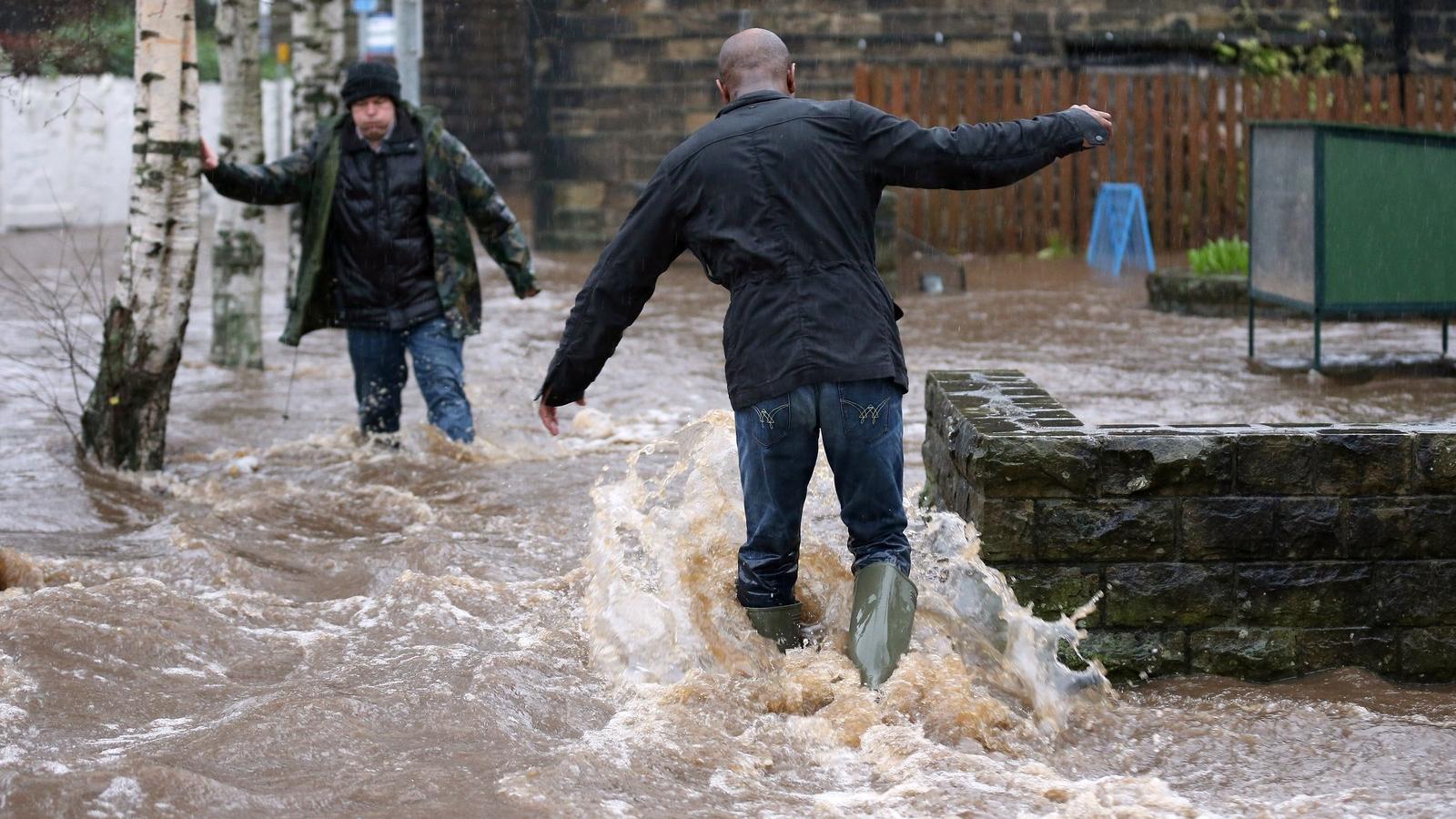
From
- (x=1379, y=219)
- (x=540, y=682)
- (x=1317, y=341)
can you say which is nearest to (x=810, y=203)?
(x=540, y=682)

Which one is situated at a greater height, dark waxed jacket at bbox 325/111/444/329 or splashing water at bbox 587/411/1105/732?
dark waxed jacket at bbox 325/111/444/329

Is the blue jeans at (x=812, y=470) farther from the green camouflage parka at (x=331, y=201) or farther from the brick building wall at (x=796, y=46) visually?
the brick building wall at (x=796, y=46)

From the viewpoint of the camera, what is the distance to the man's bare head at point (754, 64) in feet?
14.8

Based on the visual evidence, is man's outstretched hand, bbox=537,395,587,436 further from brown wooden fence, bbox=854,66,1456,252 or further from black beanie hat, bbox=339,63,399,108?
brown wooden fence, bbox=854,66,1456,252

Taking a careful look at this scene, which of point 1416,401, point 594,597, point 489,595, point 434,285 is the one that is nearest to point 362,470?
point 434,285

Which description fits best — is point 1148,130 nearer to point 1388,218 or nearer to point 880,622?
point 1388,218

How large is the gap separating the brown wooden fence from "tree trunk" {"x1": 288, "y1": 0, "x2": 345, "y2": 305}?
8.05 meters

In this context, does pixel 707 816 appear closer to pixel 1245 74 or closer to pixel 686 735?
pixel 686 735

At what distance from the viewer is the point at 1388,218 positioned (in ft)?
32.0

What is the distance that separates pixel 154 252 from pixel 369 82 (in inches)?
49.3

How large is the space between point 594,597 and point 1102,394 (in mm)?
5151

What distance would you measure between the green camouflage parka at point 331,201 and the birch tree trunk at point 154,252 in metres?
0.27

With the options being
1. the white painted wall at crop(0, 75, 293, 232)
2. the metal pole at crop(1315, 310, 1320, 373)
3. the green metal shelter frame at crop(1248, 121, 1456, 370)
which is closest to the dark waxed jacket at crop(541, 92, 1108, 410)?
the green metal shelter frame at crop(1248, 121, 1456, 370)

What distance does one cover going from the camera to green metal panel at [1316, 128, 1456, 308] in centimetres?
969
